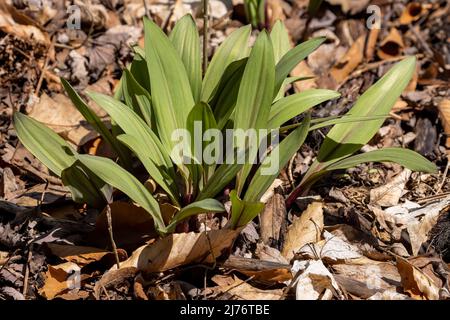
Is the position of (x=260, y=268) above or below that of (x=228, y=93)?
below

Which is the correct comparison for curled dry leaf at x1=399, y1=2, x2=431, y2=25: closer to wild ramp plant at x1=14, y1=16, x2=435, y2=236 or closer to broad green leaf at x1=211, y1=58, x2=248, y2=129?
wild ramp plant at x1=14, y1=16, x2=435, y2=236

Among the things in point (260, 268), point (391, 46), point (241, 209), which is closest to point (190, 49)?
point (241, 209)

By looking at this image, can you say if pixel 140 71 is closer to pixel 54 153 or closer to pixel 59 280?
pixel 54 153

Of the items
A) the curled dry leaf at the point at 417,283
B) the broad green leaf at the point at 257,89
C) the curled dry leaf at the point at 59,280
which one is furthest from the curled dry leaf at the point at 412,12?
the curled dry leaf at the point at 59,280

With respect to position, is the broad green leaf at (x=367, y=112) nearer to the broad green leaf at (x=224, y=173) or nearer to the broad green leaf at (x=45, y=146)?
the broad green leaf at (x=224, y=173)

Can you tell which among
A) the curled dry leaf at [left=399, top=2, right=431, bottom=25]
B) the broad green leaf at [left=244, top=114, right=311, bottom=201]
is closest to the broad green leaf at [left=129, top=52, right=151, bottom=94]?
the broad green leaf at [left=244, top=114, right=311, bottom=201]
